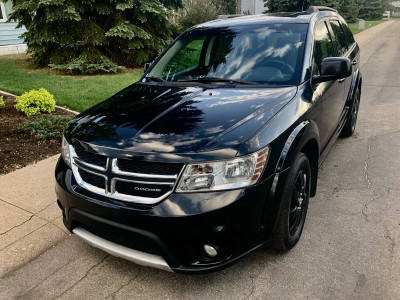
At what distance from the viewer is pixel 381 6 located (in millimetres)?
50469

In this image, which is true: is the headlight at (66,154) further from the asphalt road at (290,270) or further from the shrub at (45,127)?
the shrub at (45,127)

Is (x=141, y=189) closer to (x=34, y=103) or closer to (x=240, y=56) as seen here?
(x=240, y=56)

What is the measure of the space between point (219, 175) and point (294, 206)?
0.96 meters

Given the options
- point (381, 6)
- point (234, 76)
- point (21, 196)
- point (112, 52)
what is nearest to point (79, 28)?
point (112, 52)

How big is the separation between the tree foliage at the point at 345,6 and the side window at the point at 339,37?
1182 centimetres

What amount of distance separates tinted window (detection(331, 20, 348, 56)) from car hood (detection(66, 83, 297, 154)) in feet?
6.49

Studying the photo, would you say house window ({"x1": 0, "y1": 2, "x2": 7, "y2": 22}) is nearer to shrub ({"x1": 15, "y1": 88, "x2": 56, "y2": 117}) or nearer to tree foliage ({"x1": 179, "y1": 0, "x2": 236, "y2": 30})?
tree foliage ({"x1": 179, "y1": 0, "x2": 236, "y2": 30})

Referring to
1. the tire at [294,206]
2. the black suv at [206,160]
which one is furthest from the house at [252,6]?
the tire at [294,206]

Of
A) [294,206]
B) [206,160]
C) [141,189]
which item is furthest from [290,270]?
[141,189]

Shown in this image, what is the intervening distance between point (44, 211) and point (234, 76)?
2.30 m

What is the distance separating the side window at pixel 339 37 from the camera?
4.48 meters

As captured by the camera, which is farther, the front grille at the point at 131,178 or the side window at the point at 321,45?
the side window at the point at 321,45

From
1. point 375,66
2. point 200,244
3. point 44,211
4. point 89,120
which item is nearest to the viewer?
point 200,244

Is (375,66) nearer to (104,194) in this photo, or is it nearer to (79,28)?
(79,28)
